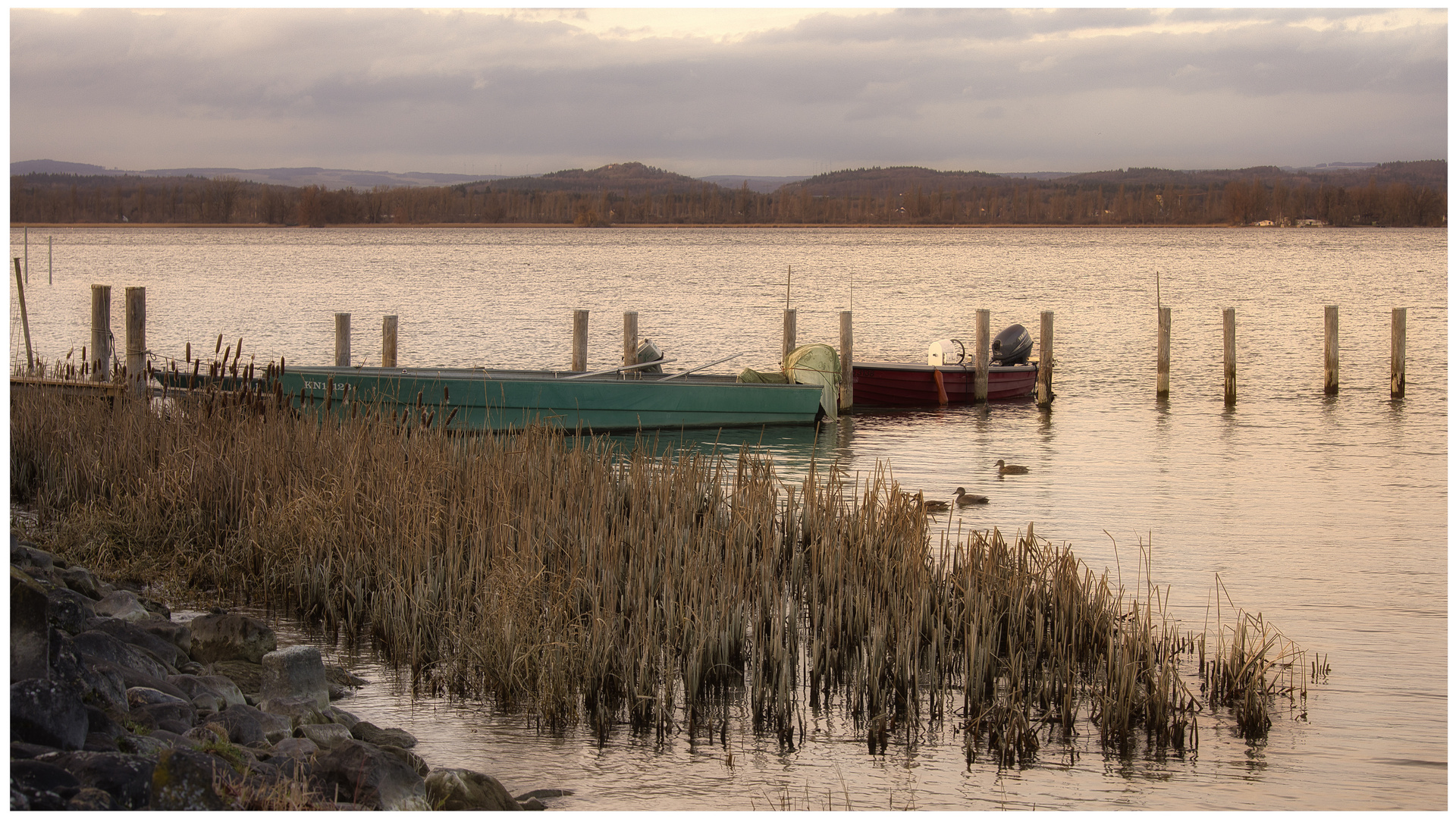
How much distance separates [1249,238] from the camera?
493 ft

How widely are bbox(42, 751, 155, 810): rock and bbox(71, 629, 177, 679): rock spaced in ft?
3.93

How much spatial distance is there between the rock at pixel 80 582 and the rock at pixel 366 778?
2.94 metres

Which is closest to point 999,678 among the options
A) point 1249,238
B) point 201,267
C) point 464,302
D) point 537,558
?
point 537,558

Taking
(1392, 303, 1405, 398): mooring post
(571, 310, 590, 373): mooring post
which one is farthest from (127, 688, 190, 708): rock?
(1392, 303, 1405, 398): mooring post

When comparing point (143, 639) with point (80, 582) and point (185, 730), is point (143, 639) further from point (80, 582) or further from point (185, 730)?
point (185, 730)

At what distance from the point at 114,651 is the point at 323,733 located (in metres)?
0.95

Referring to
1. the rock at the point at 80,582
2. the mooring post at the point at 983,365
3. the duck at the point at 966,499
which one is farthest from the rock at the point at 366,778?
the mooring post at the point at 983,365

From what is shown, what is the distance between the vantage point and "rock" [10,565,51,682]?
419 centimetres

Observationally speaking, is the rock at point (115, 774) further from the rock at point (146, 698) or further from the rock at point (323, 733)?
the rock at point (323, 733)

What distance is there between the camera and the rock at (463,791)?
15.8 feet

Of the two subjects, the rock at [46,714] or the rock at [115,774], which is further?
the rock at [46,714]

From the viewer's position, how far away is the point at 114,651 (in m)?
5.34

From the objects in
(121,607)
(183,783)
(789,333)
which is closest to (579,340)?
(789,333)

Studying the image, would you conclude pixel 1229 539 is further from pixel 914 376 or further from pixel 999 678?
pixel 914 376
